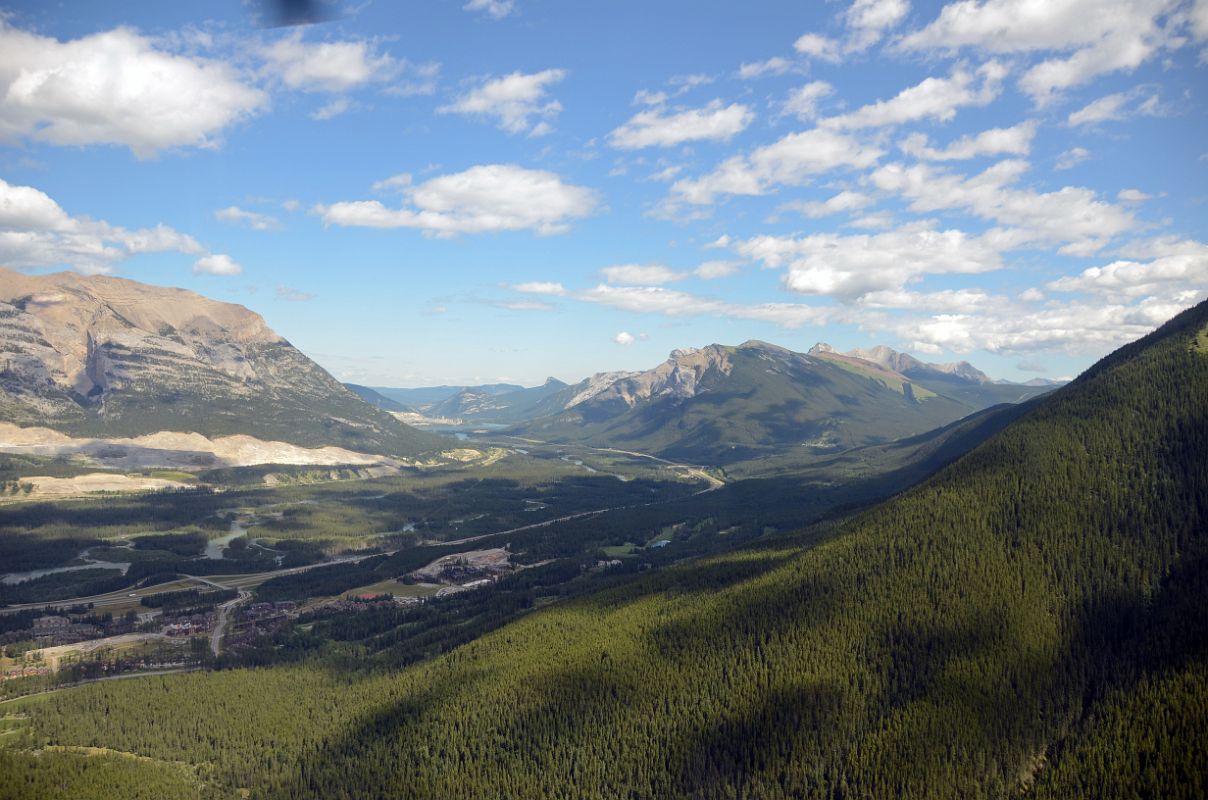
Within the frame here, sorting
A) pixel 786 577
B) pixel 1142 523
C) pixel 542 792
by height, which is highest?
pixel 1142 523

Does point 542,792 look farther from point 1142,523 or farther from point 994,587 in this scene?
point 1142,523

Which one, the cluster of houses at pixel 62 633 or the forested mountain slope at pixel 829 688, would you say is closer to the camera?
the forested mountain slope at pixel 829 688

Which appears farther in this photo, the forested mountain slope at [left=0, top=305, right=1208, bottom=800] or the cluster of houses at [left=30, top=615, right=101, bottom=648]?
the cluster of houses at [left=30, top=615, right=101, bottom=648]

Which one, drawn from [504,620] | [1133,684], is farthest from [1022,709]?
[504,620]

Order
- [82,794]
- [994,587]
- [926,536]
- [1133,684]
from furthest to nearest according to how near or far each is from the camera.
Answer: [926,536] < [994,587] < [1133,684] < [82,794]

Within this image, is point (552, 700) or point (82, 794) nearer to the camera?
point (82, 794)

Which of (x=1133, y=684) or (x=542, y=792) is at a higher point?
(x=1133, y=684)

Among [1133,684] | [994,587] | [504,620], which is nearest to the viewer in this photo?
[1133,684]

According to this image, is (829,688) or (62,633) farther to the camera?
(62,633)
